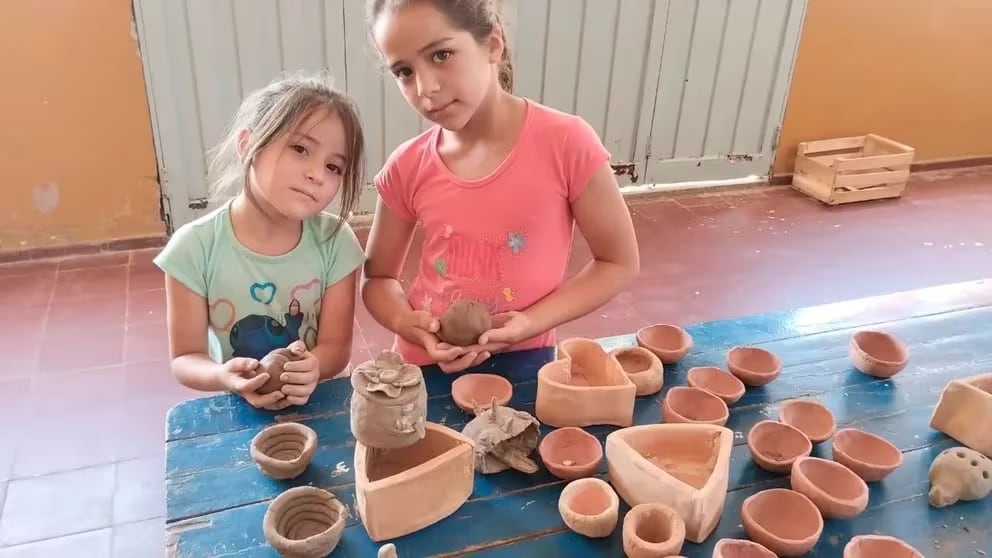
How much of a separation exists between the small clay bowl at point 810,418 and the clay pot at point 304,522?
2.29 feet

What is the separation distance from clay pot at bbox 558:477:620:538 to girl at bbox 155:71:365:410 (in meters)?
0.45

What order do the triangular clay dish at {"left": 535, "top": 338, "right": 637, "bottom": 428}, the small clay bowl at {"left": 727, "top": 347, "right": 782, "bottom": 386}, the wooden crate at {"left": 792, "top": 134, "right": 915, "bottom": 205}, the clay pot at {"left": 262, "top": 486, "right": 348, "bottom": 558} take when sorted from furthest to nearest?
the wooden crate at {"left": 792, "top": 134, "right": 915, "bottom": 205}, the small clay bowl at {"left": 727, "top": 347, "right": 782, "bottom": 386}, the triangular clay dish at {"left": 535, "top": 338, "right": 637, "bottom": 428}, the clay pot at {"left": 262, "top": 486, "right": 348, "bottom": 558}

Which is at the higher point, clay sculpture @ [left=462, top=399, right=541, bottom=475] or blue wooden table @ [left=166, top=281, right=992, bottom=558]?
clay sculpture @ [left=462, top=399, right=541, bottom=475]

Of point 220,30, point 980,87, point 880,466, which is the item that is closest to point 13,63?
point 220,30

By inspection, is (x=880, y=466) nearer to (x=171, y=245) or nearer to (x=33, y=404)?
(x=171, y=245)

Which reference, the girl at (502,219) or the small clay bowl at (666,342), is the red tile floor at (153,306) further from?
the small clay bowl at (666,342)

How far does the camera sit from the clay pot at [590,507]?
965mm

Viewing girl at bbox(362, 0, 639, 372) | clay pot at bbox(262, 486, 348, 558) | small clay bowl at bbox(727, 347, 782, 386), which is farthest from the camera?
girl at bbox(362, 0, 639, 372)

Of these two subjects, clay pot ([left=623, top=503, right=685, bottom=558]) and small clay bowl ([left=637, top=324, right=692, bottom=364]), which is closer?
clay pot ([left=623, top=503, right=685, bottom=558])

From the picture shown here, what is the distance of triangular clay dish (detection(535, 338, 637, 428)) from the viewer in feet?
3.82

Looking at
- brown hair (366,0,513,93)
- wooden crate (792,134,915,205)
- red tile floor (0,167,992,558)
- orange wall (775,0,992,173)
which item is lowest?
red tile floor (0,167,992,558)

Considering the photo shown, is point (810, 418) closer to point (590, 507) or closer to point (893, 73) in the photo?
point (590, 507)

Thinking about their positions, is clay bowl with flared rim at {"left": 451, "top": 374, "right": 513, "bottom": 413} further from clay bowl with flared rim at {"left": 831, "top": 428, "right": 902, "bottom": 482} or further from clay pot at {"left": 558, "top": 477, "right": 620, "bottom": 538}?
clay bowl with flared rim at {"left": 831, "top": 428, "right": 902, "bottom": 482}

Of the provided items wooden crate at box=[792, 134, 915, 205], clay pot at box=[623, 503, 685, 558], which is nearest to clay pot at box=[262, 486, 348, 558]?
clay pot at box=[623, 503, 685, 558]
